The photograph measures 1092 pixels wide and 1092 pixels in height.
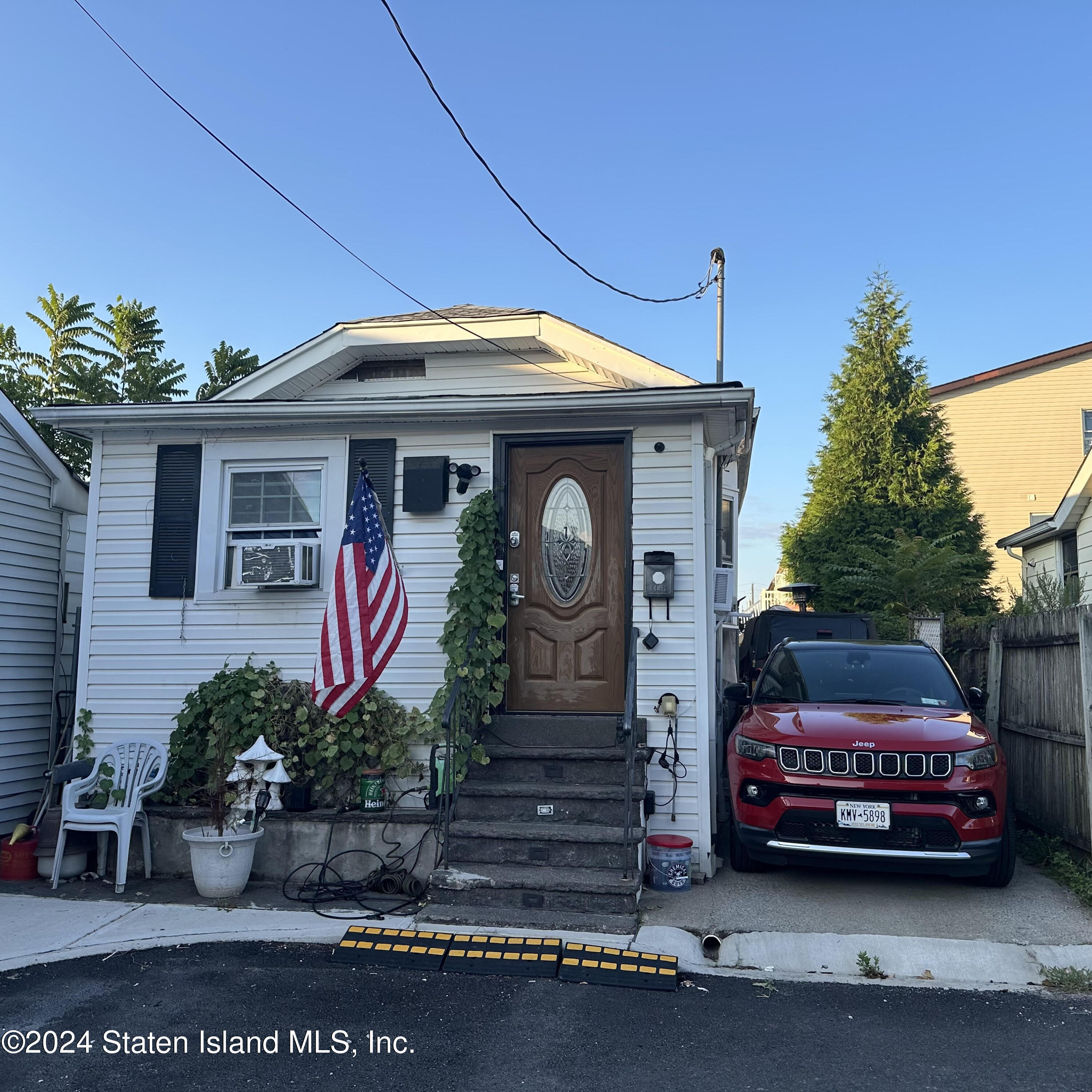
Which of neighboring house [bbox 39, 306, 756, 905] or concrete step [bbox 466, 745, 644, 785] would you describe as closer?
concrete step [bbox 466, 745, 644, 785]

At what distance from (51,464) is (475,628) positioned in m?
4.58

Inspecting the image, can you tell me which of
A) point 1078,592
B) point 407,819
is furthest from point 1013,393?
point 407,819

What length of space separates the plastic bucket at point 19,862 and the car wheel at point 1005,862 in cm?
652

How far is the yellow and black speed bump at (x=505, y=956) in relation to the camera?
15.6ft

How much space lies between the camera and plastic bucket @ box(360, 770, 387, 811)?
6535mm

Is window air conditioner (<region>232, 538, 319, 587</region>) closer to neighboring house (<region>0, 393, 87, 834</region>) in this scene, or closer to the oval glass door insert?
the oval glass door insert

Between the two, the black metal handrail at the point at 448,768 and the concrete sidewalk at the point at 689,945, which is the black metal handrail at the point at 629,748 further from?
the black metal handrail at the point at 448,768

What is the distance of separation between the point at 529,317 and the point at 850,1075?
7.41 metres

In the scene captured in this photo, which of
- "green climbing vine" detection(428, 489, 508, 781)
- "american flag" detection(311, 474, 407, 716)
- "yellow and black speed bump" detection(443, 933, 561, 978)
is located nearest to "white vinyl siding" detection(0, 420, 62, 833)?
"american flag" detection(311, 474, 407, 716)

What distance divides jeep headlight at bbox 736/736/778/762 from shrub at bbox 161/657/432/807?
2.26 metres

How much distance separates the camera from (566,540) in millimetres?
7129

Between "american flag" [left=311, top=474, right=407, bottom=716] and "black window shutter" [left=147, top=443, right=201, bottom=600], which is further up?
"black window shutter" [left=147, top=443, right=201, bottom=600]

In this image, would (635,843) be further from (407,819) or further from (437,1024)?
(437,1024)

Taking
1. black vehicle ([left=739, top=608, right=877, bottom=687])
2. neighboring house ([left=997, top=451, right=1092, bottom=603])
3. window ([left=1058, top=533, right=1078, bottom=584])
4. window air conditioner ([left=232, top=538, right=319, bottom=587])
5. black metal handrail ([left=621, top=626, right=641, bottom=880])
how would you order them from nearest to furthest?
black metal handrail ([left=621, top=626, right=641, bottom=880]) < window air conditioner ([left=232, top=538, right=319, bottom=587]) < black vehicle ([left=739, top=608, right=877, bottom=687]) < neighboring house ([left=997, top=451, right=1092, bottom=603]) < window ([left=1058, top=533, right=1078, bottom=584])
